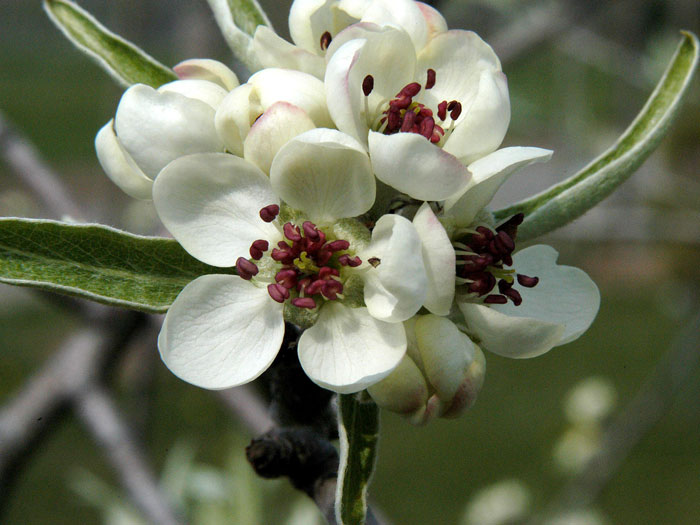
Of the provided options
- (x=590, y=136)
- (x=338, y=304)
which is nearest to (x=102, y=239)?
(x=338, y=304)

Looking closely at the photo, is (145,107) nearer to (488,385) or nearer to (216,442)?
(216,442)

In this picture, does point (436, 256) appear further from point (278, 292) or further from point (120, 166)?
point (120, 166)

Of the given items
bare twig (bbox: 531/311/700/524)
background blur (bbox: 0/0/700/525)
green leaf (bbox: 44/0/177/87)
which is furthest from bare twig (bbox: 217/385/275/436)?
bare twig (bbox: 531/311/700/524)

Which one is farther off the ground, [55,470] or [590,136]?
[590,136]

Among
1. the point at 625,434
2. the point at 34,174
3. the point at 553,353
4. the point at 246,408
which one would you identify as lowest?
the point at 553,353

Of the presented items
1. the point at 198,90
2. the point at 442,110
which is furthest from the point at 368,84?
the point at 198,90

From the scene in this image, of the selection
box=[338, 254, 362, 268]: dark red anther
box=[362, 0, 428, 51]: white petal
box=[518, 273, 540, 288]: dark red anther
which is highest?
box=[362, 0, 428, 51]: white petal

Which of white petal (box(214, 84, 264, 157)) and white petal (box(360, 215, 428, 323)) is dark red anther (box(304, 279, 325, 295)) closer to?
A: white petal (box(360, 215, 428, 323))

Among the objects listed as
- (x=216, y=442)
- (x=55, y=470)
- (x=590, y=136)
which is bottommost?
(x=55, y=470)
